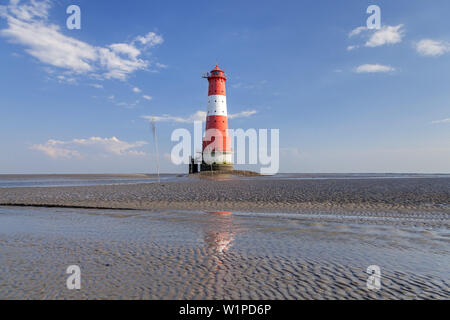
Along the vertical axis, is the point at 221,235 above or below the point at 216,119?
below

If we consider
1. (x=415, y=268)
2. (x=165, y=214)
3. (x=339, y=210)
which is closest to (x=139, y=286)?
(x=415, y=268)

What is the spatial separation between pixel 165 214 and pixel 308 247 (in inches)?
271

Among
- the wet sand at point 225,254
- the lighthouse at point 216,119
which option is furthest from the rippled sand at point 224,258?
the lighthouse at point 216,119

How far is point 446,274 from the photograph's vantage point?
5000mm

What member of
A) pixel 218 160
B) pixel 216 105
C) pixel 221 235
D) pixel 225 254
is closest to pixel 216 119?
pixel 216 105

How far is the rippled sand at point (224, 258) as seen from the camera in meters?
4.34

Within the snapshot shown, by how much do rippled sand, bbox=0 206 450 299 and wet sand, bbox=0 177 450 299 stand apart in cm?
2

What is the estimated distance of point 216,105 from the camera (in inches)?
1823

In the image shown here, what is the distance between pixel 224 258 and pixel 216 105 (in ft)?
137

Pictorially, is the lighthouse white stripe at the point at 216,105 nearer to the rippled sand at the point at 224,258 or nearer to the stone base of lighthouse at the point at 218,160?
the stone base of lighthouse at the point at 218,160

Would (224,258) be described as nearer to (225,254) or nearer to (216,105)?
(225,254)

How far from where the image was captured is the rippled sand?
434 centimetres

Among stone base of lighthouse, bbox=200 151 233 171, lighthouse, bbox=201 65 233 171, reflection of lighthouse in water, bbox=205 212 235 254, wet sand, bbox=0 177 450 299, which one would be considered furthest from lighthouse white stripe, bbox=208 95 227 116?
reflection of lighthouse in water, bbox=205 212 235 254

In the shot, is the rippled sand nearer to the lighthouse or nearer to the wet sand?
the wet sand
